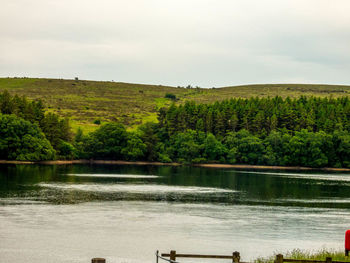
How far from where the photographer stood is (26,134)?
166m

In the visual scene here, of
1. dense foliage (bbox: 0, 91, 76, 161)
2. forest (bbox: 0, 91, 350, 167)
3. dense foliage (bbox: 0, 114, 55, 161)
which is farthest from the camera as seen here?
forest (bbox: 0, 91, 350, 167)

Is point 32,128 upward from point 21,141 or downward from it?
upward

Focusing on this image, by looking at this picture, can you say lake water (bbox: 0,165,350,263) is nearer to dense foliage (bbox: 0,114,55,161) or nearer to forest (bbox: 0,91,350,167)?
dense foliage (bbox: 0,114,55,161)

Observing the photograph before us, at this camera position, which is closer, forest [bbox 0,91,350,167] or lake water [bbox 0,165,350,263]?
lake water [bbox 0,165,350,263]

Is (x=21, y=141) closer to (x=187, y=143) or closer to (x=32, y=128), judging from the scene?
(x=32, y=128)

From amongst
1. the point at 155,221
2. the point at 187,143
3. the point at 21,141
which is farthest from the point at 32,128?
the point at 155,221

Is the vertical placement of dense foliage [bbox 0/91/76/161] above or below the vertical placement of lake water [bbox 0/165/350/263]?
above

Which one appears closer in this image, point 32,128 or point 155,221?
point 155,221

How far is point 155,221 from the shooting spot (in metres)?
57.0

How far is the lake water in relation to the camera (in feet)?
141

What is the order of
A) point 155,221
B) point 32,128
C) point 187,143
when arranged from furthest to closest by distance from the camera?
point 187,143
point 32,128
point 155,221

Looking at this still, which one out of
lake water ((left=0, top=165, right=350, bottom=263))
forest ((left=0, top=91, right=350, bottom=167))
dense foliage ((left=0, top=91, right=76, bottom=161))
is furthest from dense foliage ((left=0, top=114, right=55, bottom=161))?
lake water ((left=0, top=165, right=350, bottom=263))

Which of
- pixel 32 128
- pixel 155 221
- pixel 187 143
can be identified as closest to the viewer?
pixel 155 221

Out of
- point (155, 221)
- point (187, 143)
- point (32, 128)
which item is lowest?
point (155, 221)
